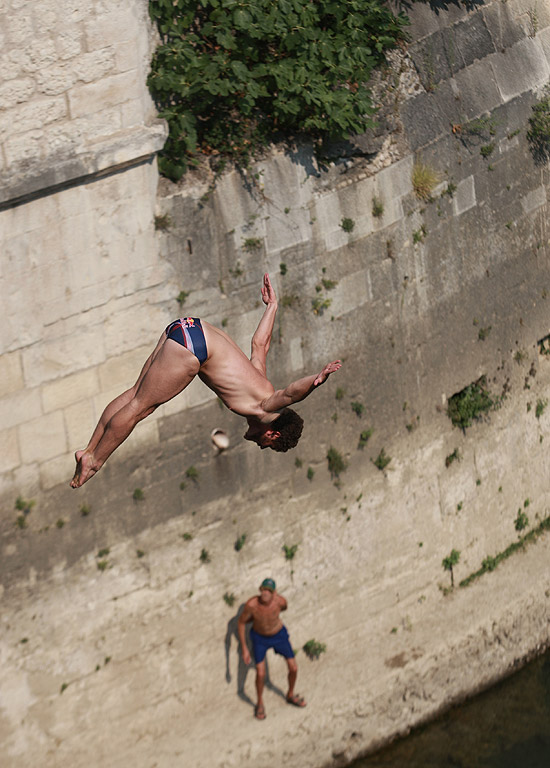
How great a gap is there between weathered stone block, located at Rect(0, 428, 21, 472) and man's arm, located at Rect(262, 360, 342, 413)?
2870mm

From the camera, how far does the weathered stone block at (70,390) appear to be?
7836mm

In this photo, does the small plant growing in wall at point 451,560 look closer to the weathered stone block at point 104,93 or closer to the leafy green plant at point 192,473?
the leafy green plant at point 192,473

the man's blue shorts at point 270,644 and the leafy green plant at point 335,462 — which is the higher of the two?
the leafy green plant at point 335,462

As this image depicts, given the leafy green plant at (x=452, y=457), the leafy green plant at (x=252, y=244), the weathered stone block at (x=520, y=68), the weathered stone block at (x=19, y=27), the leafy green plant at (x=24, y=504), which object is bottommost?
the leafy green plant at (x=452, y=457)

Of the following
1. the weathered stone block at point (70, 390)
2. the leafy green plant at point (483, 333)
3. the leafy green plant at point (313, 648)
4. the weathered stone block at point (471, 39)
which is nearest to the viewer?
the weathered stone block at point (70, 390)

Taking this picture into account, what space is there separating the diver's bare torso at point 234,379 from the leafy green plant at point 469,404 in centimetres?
511

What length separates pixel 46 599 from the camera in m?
8.22

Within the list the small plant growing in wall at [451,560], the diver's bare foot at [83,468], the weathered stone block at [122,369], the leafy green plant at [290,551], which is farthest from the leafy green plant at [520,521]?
the diver's bare foot at [83,468]

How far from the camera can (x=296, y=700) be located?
9.67 metres

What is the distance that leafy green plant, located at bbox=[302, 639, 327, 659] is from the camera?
977cm

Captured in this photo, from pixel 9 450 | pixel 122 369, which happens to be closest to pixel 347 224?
pixel 122 369

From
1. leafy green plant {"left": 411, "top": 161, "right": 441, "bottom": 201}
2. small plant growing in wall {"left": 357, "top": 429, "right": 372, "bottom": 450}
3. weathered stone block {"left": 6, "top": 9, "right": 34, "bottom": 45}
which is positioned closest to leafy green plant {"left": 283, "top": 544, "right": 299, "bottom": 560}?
small plant growing in wall {"left": 357, "top": 429, "right": 372, "bottom": 450}

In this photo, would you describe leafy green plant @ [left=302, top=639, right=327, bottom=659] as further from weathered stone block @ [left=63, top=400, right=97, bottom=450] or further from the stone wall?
weathered stone block @ [left=63, top=400, right=97, bottom=450]

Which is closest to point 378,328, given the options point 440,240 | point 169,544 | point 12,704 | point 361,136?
point 440,240
